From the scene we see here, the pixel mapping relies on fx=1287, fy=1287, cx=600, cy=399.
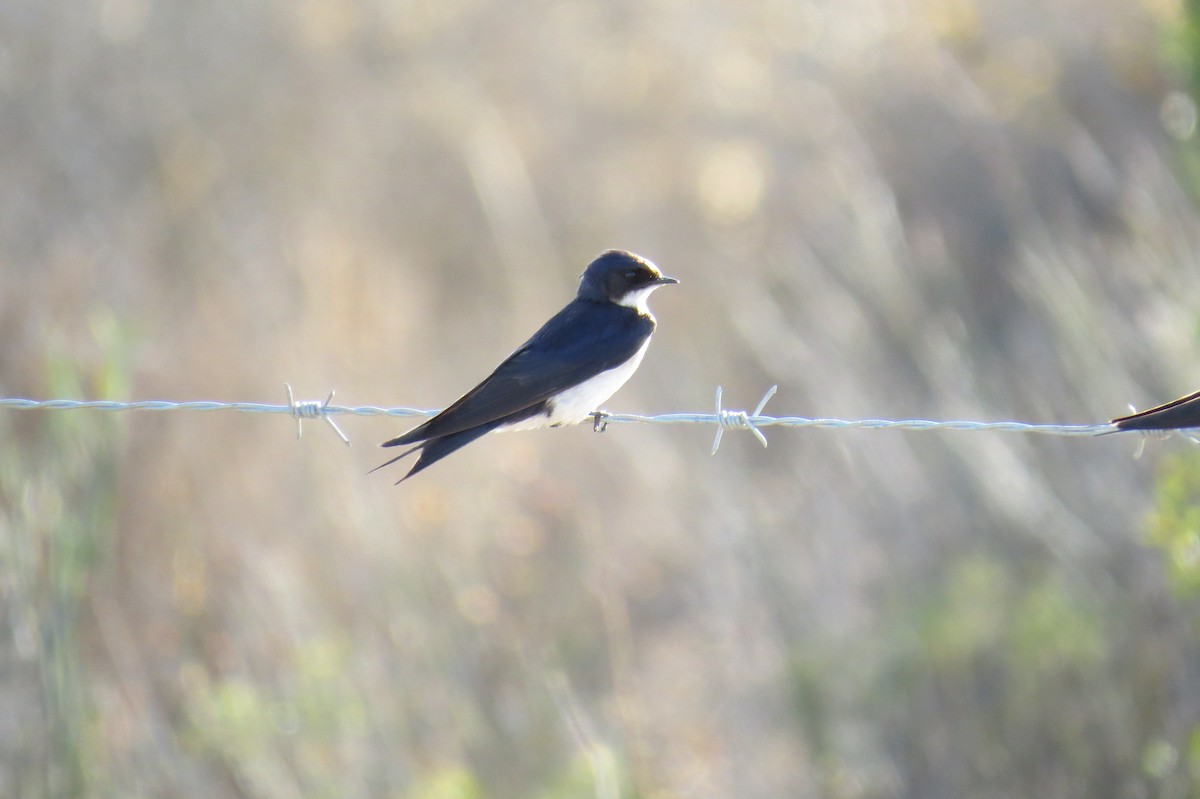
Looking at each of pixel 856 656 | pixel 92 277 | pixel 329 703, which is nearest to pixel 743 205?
pixel 92 277

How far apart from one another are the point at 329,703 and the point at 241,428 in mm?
3599

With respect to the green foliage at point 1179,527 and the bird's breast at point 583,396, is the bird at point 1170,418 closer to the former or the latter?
the green foliage at point 1179,527

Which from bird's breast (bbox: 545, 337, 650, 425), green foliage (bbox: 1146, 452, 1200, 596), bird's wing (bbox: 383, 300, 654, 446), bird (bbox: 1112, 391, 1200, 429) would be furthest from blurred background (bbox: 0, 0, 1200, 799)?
bird (bbox: 1112, 391, 1200, 429)

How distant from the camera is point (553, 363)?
13.3ft

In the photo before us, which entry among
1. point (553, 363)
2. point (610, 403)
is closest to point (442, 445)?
point (553, 363)

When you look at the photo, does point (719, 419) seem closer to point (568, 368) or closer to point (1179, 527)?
point (568, 368)

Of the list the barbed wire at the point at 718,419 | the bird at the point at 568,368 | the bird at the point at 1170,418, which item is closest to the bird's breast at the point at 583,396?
the bird at the point at 568,368

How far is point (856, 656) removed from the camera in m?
6.08

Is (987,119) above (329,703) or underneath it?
above

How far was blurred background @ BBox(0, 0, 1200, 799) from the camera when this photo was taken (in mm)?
5422

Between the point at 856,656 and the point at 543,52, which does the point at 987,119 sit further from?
the point at 543,52

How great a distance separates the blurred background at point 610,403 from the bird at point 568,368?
879 mm

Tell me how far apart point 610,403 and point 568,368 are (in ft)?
19.7

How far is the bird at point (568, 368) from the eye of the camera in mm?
3697
